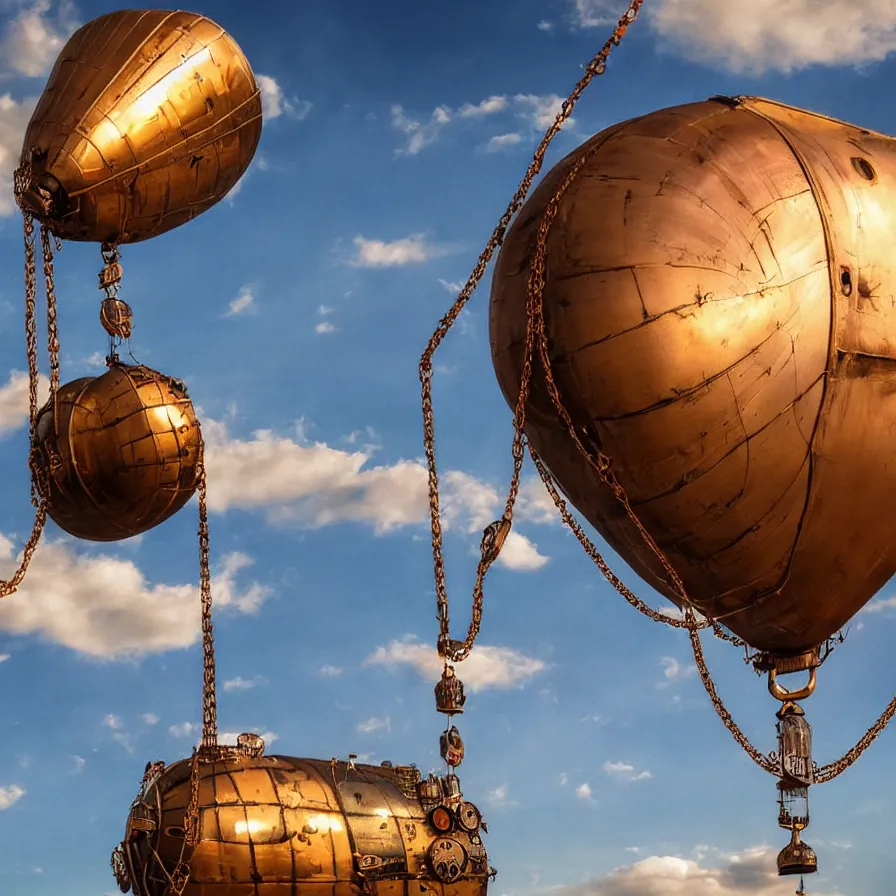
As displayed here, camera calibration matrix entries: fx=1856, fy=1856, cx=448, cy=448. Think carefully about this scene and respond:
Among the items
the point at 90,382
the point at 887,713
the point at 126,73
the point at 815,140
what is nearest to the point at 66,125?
the point at 126,73

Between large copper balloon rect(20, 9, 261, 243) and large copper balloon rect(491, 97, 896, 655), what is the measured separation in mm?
3030

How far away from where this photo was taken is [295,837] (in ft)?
59.9

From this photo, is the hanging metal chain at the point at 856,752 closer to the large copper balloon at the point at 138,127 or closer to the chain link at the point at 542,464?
the chain link at the point at 542,464

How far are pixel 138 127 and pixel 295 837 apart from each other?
713 centimetres

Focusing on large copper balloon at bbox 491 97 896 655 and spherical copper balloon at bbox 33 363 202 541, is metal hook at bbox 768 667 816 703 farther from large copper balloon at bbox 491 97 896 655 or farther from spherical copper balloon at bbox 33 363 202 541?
spherical copper balloon at bbox 33 363 202 541

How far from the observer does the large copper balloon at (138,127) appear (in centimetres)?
1545

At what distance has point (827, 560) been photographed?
14.9 m

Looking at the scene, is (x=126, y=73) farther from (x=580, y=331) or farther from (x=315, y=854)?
Answer: (x=315, y=854)

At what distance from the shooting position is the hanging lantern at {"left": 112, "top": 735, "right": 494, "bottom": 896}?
17.9m

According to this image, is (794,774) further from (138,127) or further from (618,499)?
(138,127)


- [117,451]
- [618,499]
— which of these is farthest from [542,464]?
[117,451]

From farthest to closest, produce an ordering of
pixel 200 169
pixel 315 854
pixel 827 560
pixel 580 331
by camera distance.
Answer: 1. pixel 315 854
2. pixel 200 169
3. pixel 827 560
4. pixel 580 331

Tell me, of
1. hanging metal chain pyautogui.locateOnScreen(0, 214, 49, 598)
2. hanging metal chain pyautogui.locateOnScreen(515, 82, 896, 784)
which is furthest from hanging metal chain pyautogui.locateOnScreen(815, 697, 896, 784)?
hanging metal chain pyautogui.locateOnScreen(0, 214, 49, 598)

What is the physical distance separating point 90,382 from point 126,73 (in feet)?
8.95
